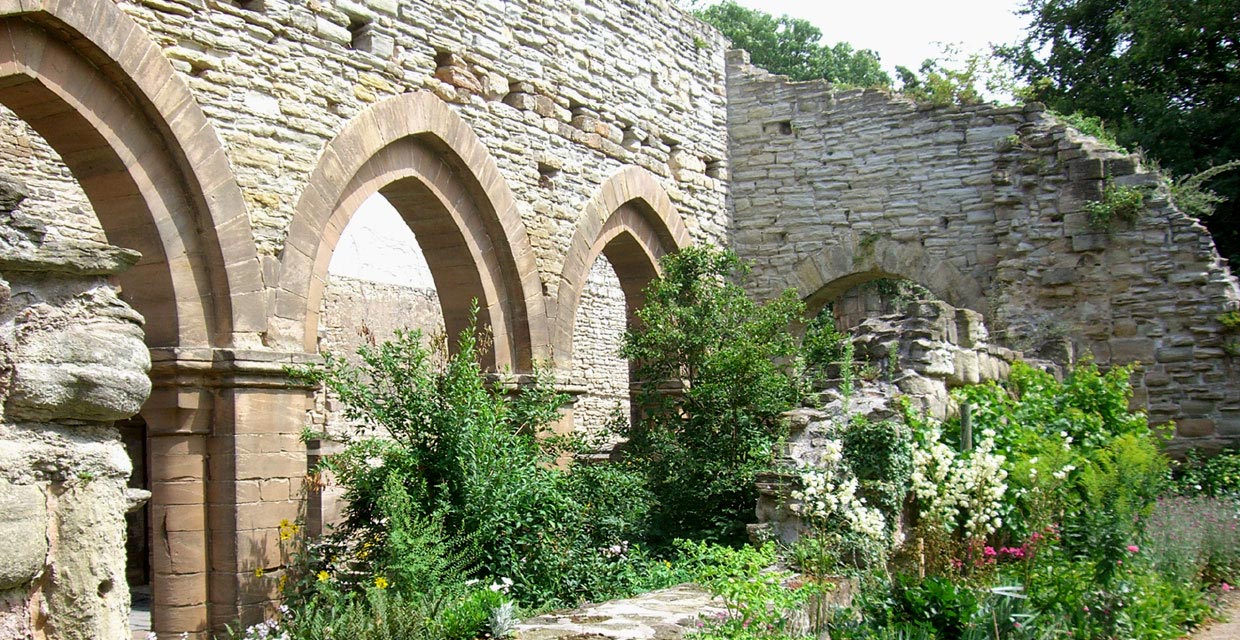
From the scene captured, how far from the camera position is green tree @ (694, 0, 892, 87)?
95.3 feet

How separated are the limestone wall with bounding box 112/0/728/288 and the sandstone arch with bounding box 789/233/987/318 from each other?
4.00ft

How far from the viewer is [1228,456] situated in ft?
34.7

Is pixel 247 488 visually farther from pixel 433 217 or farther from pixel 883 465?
pixel 883 465

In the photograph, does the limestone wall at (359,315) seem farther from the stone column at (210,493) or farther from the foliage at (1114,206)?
the foliage at (1114,206)

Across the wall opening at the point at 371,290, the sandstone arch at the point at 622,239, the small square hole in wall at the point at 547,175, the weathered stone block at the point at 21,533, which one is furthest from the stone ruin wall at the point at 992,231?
the weathered stone block at the point at 21,533

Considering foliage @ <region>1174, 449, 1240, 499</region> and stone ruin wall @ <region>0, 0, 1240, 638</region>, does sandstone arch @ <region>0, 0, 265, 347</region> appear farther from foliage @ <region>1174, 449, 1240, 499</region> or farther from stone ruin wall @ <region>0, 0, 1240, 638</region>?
foliage @ <region>1174, 449, 1240, 499</region>

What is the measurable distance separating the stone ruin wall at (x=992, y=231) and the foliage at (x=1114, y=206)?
0.30 feet

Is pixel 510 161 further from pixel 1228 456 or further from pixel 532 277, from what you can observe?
pixel 1228 456

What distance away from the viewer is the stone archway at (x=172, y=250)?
649 cm

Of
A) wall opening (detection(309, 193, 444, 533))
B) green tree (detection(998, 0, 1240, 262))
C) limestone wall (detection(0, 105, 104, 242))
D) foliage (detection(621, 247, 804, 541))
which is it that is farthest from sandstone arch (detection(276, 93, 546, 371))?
green tree (detection(998, 0, 1240, 262))

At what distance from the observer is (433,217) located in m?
9.29

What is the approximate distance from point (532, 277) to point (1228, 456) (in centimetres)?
673

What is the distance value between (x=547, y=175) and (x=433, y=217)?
53.5 inches

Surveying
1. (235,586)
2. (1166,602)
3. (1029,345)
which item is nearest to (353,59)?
(235,586)
